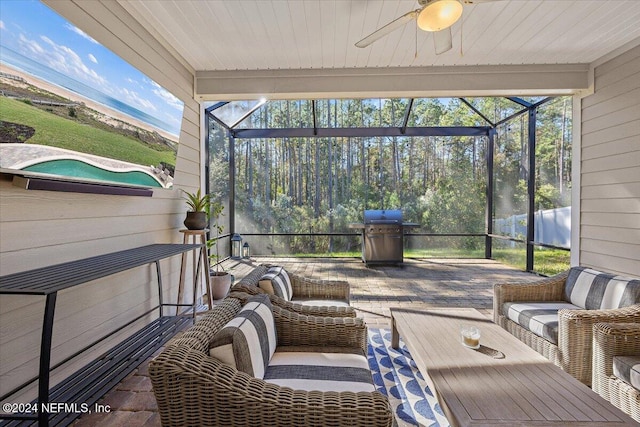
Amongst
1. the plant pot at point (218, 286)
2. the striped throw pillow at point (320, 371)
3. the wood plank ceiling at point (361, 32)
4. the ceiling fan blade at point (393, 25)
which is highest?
the wood plank ceiling at point (361, 32)

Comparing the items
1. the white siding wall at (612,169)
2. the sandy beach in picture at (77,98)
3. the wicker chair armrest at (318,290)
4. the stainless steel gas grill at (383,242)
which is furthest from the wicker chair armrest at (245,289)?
the stainless steel gas grill at (383,242)

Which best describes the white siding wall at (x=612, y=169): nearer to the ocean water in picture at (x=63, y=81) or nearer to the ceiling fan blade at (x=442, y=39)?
the ceiling fan blade at (x=442, y=39)

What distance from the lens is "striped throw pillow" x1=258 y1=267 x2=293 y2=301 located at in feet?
7.68

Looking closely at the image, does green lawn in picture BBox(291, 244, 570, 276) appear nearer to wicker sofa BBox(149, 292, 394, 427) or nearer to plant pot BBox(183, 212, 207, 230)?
plant pot BBox(183, 212, 207, 230)

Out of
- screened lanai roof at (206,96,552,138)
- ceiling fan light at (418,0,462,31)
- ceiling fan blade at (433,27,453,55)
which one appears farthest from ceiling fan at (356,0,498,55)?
screened lanai roof at (206,96,552,138)

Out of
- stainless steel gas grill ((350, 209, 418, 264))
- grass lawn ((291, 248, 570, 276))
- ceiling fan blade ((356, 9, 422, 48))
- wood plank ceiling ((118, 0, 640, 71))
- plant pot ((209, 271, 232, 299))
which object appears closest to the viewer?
ceiling fan blade ((356, 9, 422, 48))

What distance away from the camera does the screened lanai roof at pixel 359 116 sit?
21.0ft

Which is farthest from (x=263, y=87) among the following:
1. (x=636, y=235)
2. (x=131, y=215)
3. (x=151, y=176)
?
(x=636, y=235)

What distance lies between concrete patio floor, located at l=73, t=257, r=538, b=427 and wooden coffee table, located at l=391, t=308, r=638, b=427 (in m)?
1.33

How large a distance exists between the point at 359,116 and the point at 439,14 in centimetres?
461

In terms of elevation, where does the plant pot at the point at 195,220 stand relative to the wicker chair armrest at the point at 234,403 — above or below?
above

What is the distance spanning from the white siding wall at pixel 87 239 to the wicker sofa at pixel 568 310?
320 centimetres

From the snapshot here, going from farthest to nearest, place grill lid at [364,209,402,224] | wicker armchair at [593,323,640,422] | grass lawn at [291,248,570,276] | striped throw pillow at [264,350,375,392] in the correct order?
grill lid at [364,209,402,224] < grass lawn at [291,248,570,276] < wicker armchair at [593,323,640,422] < striped throw pillow at [264,350,375,392]

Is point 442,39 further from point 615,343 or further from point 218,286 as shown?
point 218,286
